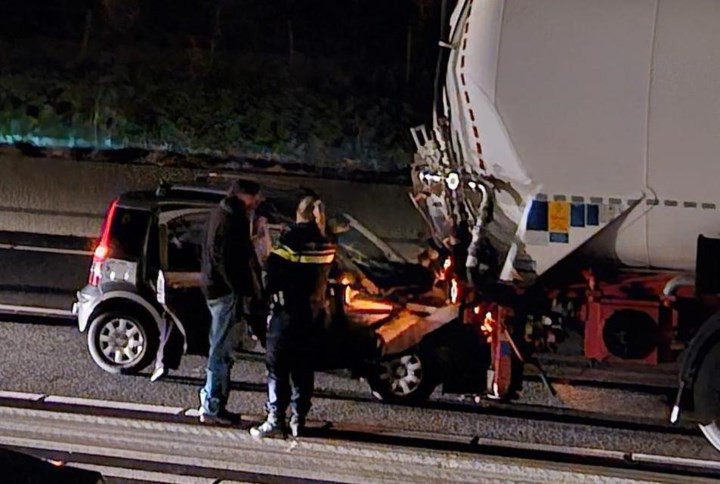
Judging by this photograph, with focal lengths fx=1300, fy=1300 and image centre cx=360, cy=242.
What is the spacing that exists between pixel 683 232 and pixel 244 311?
8.00 feet

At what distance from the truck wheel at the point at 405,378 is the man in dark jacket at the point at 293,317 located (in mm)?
450

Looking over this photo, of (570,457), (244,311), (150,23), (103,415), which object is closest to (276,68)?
(150,23)

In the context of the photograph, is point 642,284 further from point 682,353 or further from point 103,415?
point 103,415

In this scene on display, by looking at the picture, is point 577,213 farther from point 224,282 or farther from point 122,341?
point 122,341

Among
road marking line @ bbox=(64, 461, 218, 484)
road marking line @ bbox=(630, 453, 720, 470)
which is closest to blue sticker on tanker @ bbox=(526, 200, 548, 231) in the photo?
road marking line @ bbox=(630, 453, 720, 470)

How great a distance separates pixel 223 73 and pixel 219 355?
236 centimetres

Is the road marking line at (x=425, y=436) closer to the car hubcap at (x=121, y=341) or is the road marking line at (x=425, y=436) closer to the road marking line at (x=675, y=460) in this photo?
the road marking line at (x=675, y=460)

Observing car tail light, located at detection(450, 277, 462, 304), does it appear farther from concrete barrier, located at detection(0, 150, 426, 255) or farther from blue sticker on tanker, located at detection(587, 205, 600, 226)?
concrete barrier, located at detection(0, 150, 426, 255)

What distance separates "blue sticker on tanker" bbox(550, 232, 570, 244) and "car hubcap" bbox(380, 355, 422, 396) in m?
1.12

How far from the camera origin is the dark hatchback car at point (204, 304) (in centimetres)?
734

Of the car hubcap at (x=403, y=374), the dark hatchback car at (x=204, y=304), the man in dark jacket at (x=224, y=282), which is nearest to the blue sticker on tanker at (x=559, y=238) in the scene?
the dark hatchback car at (x=204, y=304)

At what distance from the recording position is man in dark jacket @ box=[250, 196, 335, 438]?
23.3ft

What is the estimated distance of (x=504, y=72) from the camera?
6.82m

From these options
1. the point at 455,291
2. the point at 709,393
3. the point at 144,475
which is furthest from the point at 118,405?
the point at 709,393
